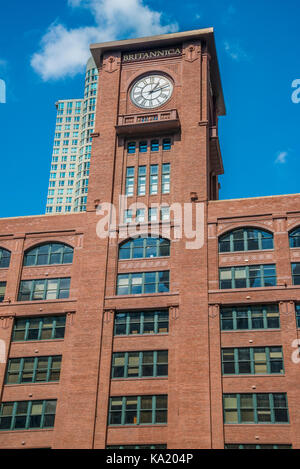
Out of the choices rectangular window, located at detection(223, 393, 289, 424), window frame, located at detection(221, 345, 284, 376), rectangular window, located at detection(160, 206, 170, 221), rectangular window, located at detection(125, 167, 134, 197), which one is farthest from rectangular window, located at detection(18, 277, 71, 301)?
rectangular window, located at detection(223, 393, 289, 424)

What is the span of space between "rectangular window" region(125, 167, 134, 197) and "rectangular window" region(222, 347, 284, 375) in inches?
586

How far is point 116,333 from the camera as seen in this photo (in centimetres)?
4100

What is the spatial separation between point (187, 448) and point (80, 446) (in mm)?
6900

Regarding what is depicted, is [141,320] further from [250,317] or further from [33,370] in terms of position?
[33,370]

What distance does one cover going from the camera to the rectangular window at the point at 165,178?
45.9 metres

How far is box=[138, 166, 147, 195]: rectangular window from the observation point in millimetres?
46281

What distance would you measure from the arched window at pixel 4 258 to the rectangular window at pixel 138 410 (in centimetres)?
1413

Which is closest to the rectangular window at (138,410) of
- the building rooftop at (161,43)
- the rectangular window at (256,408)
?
the rectangular window at (256,408)

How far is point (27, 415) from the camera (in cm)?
3938

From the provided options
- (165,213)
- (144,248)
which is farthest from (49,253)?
(165,213)

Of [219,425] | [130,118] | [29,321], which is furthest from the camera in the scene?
[130,118]

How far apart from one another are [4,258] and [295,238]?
22.3m
